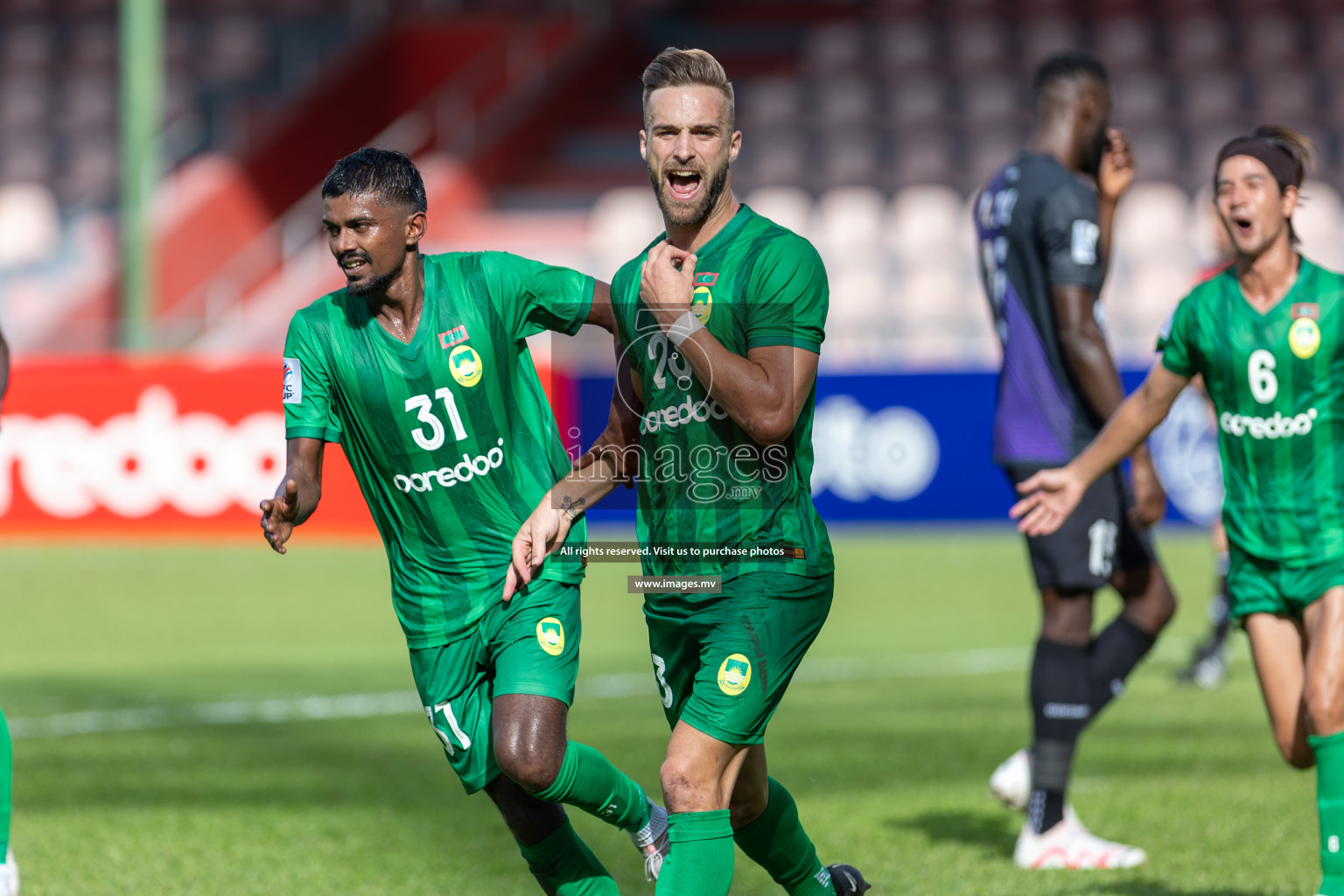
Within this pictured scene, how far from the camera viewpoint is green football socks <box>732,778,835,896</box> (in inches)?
159

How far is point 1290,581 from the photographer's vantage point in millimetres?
4336

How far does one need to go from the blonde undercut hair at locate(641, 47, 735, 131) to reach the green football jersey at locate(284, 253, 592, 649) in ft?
2.61

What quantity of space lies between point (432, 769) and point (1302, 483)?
374 centimetres

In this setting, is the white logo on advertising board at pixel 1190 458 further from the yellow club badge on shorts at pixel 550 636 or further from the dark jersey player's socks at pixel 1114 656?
the yellow club badge on shorts at pixel 550 636

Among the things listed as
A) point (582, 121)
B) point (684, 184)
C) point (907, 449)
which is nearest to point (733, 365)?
point (684, 184)

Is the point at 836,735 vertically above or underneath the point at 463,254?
underneath

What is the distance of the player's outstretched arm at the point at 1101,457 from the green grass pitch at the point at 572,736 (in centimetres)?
117

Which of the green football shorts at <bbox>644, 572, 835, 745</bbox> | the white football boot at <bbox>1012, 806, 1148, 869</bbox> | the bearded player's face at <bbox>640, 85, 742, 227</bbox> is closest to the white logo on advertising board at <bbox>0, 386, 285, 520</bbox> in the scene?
the white football boot at <bbox>1012, 806, 1148, 869</bbox>

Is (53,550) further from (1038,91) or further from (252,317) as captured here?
(1038,91)

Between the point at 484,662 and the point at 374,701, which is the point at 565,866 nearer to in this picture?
the point at 484,662

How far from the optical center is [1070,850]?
5184mm

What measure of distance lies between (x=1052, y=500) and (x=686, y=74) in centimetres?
154

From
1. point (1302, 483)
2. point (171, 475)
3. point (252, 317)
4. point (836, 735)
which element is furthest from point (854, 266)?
point (1302, 483)

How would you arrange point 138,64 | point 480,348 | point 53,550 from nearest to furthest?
point 480,348 → point 53,550 → point 138,64
